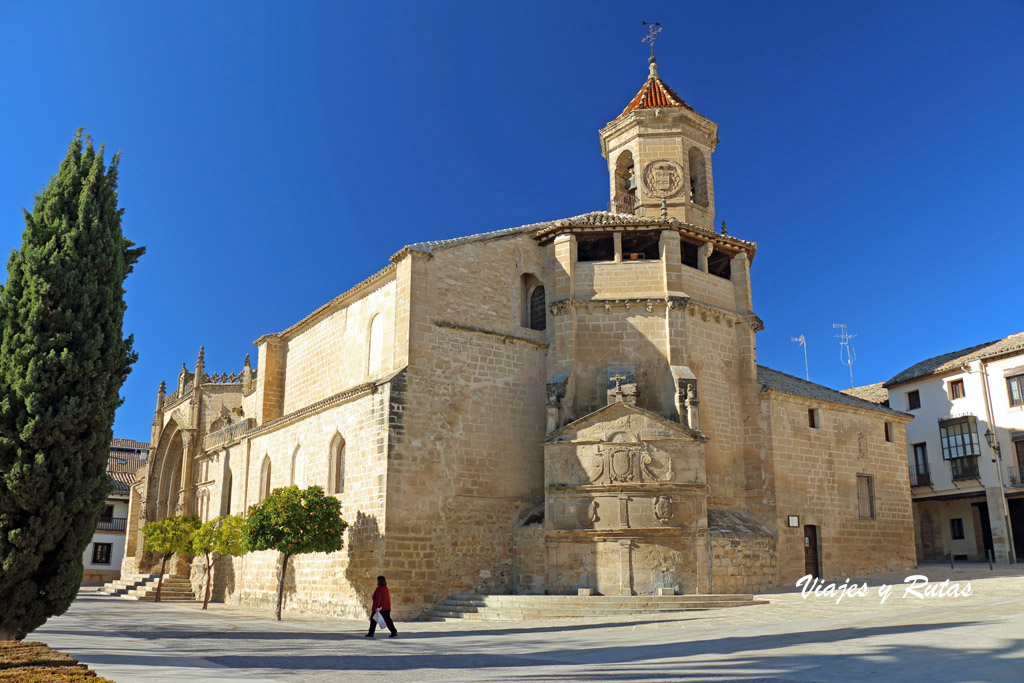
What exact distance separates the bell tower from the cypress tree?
17178 millimetres

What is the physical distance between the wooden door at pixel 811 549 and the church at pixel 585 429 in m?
0.06

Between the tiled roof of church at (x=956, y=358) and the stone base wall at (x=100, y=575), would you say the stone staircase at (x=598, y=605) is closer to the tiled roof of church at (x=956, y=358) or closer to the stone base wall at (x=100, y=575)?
the tiled roof of church at (x=956, y=358)

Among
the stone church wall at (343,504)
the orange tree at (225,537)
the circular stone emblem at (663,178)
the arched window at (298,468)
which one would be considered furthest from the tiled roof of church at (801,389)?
the orange tree at (225,537)

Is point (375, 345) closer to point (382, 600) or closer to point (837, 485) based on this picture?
point (382, 600)

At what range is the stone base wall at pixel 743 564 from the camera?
A: 18.8m

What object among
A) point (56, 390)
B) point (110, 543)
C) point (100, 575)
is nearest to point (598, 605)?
point (56, 390)

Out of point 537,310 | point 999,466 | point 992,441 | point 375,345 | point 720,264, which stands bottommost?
point 999,466

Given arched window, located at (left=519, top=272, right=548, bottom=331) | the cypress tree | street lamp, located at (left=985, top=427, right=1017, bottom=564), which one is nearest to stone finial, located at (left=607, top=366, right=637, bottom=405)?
arched window, located at (left=519, top=272, right=548, bottom=331)

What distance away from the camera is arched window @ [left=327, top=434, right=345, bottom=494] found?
847 inches

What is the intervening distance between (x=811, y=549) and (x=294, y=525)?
→ 1411 cm

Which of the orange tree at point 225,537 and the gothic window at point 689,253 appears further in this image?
the gothic window at point 689,253

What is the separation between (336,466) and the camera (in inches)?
854

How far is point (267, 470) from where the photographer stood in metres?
25.9

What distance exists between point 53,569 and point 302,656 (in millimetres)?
3893
